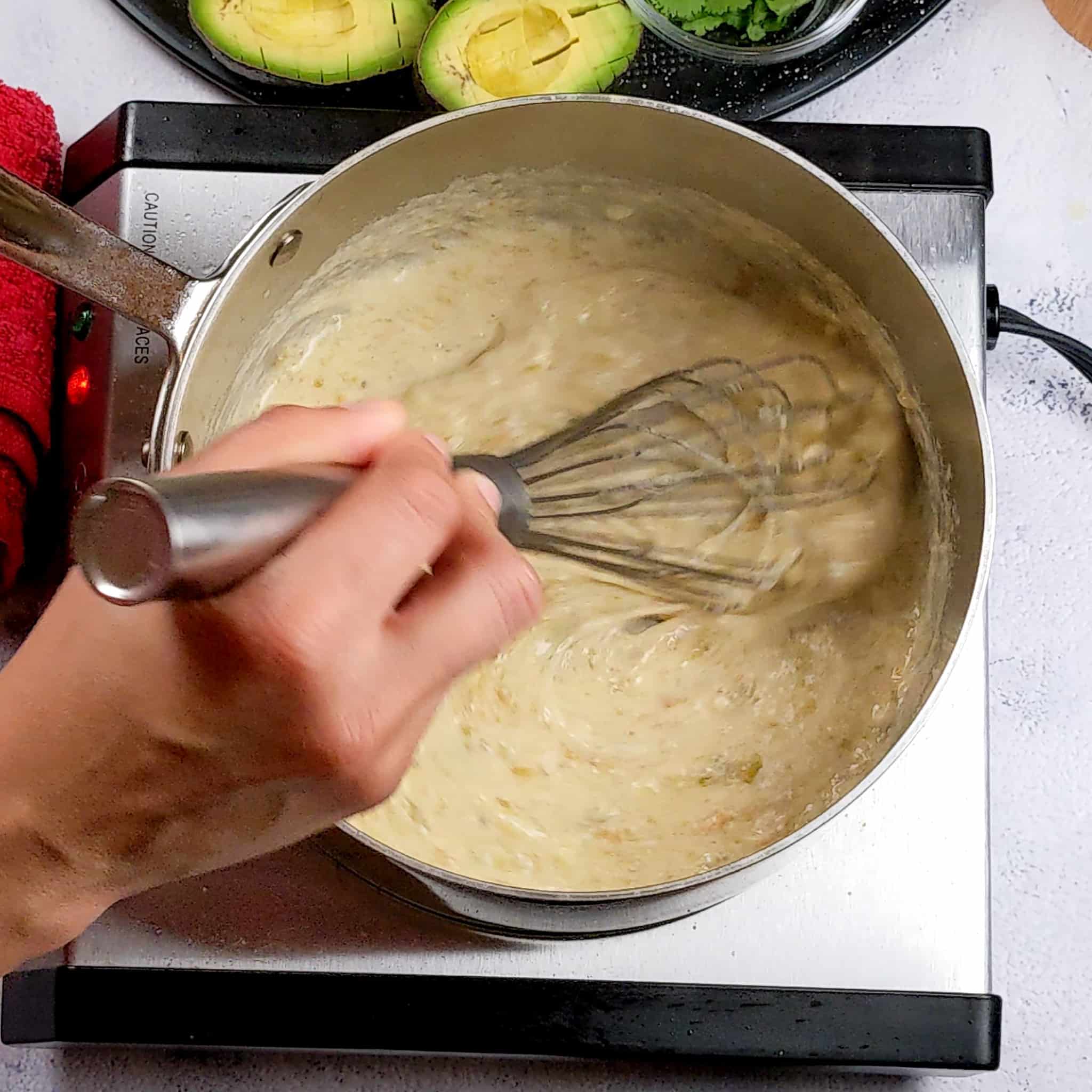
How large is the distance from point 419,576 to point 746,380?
0.35 m

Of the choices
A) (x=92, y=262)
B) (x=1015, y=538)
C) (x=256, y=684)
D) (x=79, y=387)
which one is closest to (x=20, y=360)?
(x=79, y=387)

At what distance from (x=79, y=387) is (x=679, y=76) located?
39 centimetres

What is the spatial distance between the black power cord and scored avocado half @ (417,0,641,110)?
26 centimetres

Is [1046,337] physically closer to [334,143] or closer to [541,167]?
[541,167]

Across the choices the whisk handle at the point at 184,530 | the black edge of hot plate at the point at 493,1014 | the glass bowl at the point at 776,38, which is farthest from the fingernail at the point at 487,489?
the glass bowl at the point at 776,38

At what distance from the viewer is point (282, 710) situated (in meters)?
0.31

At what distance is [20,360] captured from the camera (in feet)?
2.06

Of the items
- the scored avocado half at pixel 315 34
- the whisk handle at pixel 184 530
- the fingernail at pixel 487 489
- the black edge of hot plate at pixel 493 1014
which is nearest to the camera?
the whisk handle at pixel 184 530

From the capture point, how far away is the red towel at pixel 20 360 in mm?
615

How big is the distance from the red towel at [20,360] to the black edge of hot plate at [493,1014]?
23cm

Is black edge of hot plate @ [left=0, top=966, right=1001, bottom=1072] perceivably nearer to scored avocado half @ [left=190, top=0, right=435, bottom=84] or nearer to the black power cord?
the black power cord

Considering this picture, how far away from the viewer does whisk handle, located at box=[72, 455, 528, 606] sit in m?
0.26

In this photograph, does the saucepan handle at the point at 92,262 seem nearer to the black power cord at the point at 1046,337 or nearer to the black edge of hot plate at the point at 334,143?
the black edge of hot plate at the point at 334,143

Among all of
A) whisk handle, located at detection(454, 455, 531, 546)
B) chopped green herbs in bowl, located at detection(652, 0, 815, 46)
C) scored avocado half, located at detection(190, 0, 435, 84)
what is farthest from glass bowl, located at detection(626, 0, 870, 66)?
whisk handle, located at detection(454, 455, 531, 546)
